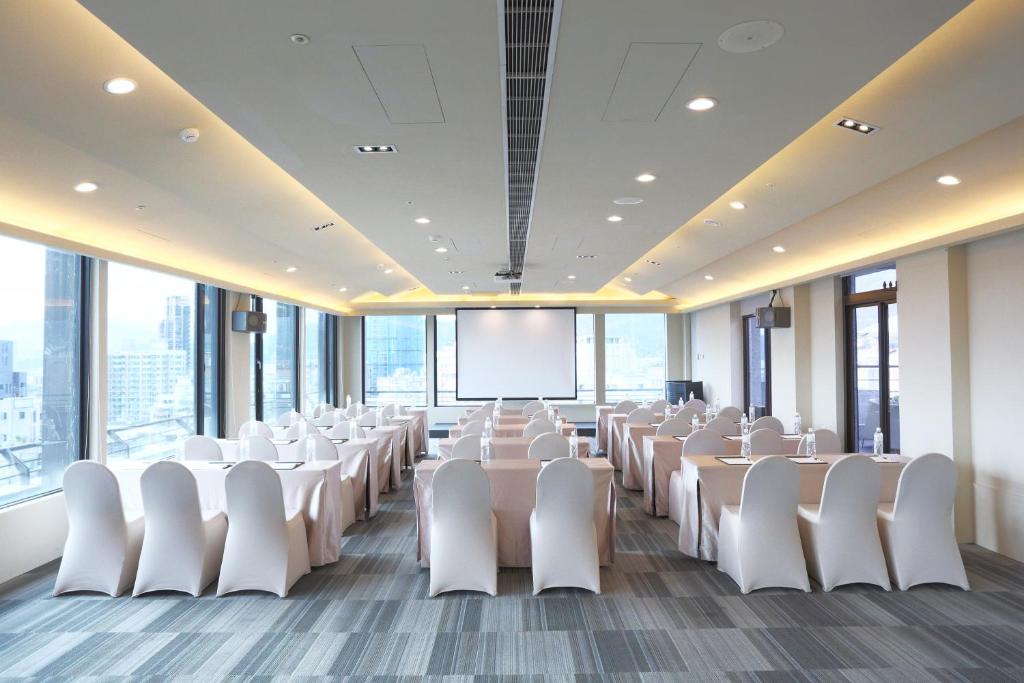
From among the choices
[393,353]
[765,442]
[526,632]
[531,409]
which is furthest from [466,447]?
[393,353]

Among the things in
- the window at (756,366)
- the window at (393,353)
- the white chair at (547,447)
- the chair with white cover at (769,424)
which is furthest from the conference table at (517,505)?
the window at (393,353)

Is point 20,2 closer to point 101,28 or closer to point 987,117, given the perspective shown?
point 101,28

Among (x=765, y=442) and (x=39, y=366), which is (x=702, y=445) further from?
(x=39, y=366)

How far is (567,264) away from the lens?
10008 mm

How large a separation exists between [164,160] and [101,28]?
1.56m

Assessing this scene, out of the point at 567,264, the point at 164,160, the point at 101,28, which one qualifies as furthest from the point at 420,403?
the point at 101,28

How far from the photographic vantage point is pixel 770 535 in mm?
4727

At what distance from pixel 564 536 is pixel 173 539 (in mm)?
2913

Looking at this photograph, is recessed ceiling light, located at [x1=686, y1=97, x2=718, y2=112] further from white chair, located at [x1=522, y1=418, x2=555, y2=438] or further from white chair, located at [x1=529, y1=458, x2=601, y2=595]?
white chair, located at [x1=522, y1=418, x2=555, y2=438]

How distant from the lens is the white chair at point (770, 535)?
184 inches

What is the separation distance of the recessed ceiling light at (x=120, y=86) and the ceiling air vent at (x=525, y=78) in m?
2.02

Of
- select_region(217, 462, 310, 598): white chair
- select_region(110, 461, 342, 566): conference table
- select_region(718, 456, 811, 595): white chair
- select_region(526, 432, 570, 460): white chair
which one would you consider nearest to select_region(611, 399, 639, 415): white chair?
select_region(526, 432, 570, 460): white chair

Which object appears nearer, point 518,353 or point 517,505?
point 517,505

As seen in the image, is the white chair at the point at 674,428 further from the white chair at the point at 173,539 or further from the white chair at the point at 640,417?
the white chair at the point at 173,539
